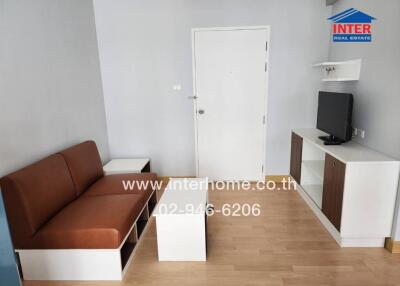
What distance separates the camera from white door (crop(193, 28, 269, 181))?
3496 mm

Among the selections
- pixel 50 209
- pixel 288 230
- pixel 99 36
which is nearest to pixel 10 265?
pixel 50 209

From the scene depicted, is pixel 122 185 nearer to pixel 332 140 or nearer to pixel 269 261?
pixel 269 261

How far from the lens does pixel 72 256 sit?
6.46 feet

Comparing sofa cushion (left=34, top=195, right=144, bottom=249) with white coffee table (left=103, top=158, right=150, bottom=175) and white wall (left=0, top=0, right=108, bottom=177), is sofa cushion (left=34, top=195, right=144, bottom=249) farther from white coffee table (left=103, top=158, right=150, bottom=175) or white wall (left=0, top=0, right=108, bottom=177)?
white coffee table (left=103, top=158, right=150, bottom=175)

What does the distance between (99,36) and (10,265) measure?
307 cm

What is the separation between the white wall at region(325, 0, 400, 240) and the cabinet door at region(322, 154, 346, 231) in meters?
0.44

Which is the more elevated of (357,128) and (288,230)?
(357,128)

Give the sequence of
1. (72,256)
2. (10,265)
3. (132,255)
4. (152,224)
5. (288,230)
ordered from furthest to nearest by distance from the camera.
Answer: (152,224), (288,230), (132,255), (72,256), (10,265)

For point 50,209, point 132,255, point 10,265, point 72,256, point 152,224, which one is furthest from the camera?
point 152,224

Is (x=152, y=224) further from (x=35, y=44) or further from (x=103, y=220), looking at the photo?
(x=35, y=44)

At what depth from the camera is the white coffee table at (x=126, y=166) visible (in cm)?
325

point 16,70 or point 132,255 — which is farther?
point 132,255

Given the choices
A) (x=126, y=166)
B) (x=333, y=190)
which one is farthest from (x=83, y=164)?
(x=333, y=190)

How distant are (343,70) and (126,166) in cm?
291
